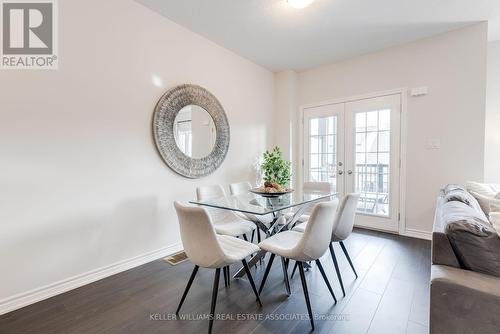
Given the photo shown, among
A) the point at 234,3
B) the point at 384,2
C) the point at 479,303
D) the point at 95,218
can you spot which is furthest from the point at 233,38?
the point at 479,303

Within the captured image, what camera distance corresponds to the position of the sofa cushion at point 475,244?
1087mm

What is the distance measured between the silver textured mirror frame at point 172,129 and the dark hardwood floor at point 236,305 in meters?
1.19

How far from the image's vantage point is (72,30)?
82.6 inches

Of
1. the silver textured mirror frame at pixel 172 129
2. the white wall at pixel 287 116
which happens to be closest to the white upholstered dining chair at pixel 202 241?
the silver textured mirror frame at pixel 172 129

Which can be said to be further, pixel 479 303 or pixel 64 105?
pixel 64 105

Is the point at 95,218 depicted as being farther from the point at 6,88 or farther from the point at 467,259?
the point at 467,259

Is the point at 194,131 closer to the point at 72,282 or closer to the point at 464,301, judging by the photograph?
the point at 72,282

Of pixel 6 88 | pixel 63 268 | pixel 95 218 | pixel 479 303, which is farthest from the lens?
pixel 95 218

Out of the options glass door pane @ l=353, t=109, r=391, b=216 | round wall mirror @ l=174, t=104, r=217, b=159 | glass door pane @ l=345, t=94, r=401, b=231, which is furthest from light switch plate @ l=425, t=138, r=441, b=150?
round wall mirror @ l=174, t=104, r=217, b=159

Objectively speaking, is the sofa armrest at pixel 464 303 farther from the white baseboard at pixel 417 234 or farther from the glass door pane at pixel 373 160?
the glass door pane at pixel 373 160

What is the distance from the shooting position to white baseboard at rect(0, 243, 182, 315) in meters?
1.81

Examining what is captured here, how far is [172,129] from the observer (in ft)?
9.35

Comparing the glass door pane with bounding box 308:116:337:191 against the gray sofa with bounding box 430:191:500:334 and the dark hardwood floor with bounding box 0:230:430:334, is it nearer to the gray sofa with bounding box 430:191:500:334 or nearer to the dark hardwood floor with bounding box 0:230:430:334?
the dark hardwood floor with bounding box 0:230:430:334

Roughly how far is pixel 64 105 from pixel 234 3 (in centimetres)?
194
